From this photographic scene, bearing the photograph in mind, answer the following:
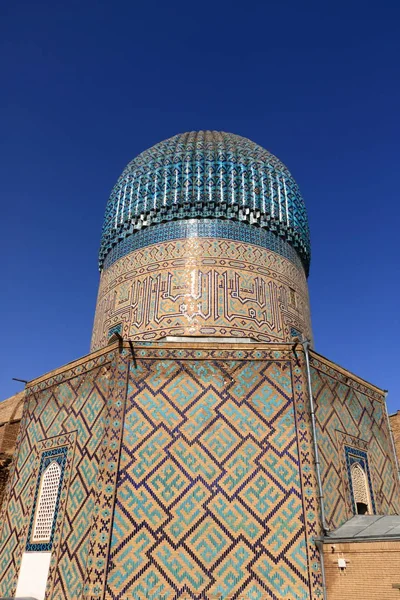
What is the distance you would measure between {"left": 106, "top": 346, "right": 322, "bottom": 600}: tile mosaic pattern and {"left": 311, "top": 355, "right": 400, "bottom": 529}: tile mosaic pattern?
377 millimetres

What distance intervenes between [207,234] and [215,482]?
4.15m

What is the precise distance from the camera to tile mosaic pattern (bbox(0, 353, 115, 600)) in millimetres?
5188

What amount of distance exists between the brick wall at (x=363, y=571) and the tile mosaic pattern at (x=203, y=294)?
319 cm

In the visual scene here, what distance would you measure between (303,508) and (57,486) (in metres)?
2.80

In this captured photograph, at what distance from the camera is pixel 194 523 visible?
4.98 m

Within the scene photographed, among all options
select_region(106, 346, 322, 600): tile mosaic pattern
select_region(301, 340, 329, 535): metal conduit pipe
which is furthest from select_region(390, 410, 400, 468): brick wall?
select_region(106, 346, 322, 600): tile mosaic pattern

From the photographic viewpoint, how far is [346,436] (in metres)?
6.21

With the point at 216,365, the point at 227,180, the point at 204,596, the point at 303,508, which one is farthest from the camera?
the point at 227,180

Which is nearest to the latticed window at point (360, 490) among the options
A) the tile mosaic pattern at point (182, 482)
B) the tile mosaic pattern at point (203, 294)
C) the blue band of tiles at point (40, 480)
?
the tile mosaic pattern at point (182, 482)

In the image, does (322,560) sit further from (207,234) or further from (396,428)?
(207,234)

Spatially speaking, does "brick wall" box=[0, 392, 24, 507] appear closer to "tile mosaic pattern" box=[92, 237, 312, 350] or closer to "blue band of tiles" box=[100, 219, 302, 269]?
"tile mosaic pattern" box=[92, 237, 312, 350]

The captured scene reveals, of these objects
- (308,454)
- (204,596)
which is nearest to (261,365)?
(308,454)

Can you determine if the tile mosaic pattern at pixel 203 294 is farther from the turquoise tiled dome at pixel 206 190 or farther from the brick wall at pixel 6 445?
the brick wall at pixel 6 445

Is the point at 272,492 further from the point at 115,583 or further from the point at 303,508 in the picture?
the point at 115,583
